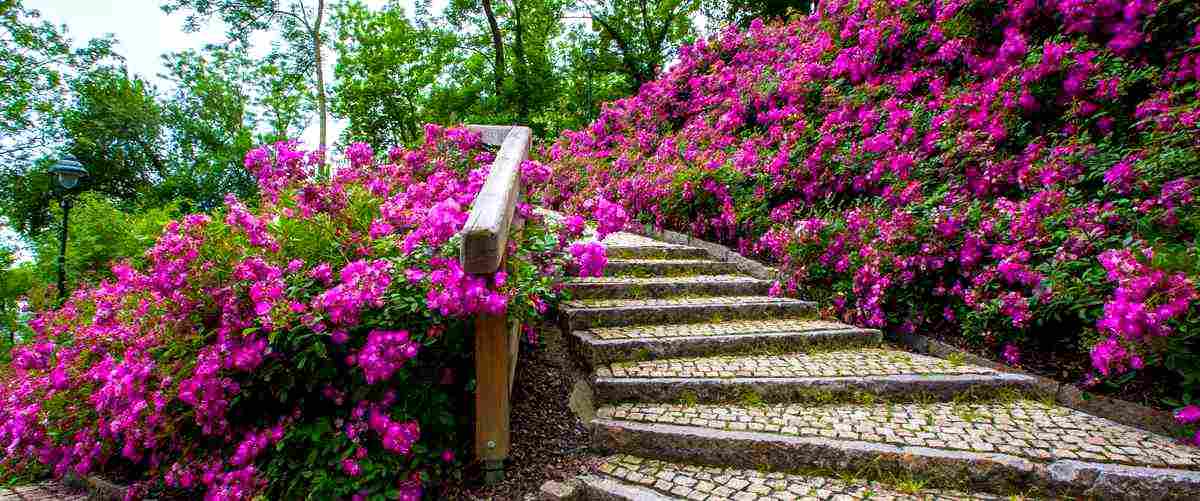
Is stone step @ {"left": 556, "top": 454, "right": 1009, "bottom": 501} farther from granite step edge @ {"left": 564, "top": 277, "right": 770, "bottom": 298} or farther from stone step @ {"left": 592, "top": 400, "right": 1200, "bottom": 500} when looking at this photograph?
granite step edge @ {"left": 564, "top": 277, "right": 770, "bottom": 298}

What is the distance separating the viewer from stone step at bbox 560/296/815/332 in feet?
11.7

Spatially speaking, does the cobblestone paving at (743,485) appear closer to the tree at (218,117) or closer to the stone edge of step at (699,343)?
the stone edge of step at (699,343)

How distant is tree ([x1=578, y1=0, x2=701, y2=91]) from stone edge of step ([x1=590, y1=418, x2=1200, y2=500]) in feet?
47.6

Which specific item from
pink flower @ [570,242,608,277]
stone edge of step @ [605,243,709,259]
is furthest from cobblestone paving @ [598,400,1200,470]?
stone edge of step @ [605,243,709,259]

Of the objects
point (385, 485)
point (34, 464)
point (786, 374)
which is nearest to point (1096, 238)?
point (786, 374)

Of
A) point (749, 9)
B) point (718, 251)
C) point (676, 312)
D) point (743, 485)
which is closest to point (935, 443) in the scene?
point (743, 485)

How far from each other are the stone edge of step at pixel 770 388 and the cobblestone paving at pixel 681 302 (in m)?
0.95

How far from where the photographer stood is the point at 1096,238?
3055mm

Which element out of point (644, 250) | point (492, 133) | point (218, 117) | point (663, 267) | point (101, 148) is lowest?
point (663, 267)

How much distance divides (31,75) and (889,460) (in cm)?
2536

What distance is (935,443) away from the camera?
2301mm

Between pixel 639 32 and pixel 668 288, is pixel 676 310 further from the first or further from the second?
pixel 639 32

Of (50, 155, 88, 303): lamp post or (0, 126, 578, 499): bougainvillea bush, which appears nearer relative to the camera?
(0, 126, 578, 499): bougainvillea bush

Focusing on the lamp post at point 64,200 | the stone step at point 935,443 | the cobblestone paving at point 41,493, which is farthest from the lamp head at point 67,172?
the stone step at point 935,443
